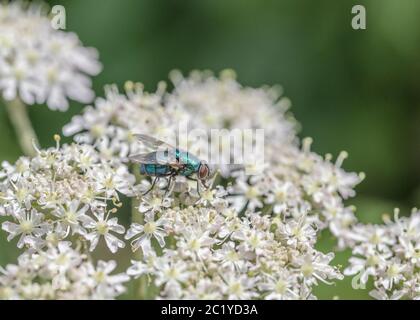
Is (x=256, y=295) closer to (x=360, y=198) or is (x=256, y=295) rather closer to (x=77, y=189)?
(x=77, y=189)

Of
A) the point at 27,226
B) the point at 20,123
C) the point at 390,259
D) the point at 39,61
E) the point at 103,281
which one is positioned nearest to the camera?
the point at 103,281

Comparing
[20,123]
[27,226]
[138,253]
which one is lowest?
[138,253]

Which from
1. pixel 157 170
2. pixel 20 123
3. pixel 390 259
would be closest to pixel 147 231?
pixel 157 170

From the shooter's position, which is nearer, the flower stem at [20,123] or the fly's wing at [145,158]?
the fly's wing at [145,158]

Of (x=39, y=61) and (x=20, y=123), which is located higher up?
(x=39, y=61)

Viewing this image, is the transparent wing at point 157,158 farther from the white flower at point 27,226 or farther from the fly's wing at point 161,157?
the white flower at point 27,226

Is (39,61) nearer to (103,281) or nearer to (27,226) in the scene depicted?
(27,226)

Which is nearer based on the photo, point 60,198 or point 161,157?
point 60,198

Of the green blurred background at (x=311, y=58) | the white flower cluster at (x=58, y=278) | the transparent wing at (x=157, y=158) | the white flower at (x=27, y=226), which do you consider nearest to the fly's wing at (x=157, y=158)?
the transparent wing at (x=157, y=158)
